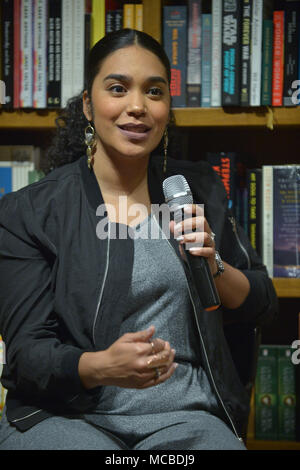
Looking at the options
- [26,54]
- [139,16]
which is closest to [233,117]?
[139,16]

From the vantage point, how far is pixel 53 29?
1415 mm

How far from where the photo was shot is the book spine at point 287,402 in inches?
59.5

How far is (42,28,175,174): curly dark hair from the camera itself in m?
1.19

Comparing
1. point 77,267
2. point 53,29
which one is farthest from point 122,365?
point 53,29

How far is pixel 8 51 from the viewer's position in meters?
1.43

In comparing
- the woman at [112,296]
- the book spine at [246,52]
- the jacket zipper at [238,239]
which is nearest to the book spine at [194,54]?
the book spine at [246,52]

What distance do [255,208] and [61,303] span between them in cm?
63

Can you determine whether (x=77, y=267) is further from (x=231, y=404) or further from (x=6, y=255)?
(x=231, y=404)

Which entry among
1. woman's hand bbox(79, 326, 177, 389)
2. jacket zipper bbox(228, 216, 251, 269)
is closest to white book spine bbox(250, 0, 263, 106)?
jacket zipper bbox(228, 216, 251, 269)

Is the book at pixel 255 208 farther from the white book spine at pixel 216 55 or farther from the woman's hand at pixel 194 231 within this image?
the woman's hand at pixel 194 231

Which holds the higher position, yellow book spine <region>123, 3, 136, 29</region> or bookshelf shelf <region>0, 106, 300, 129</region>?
yellow book spine <region>123, 3, 136, 29</region>

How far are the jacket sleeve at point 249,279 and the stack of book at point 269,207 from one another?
0.12 m

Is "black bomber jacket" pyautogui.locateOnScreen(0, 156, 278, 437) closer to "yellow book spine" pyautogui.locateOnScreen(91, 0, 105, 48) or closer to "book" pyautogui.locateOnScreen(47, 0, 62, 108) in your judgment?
"book" pyautogui.locateOnScreen(47, 0, 62, 108)

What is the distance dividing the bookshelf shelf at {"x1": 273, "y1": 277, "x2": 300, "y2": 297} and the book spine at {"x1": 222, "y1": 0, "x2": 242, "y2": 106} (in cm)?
49
